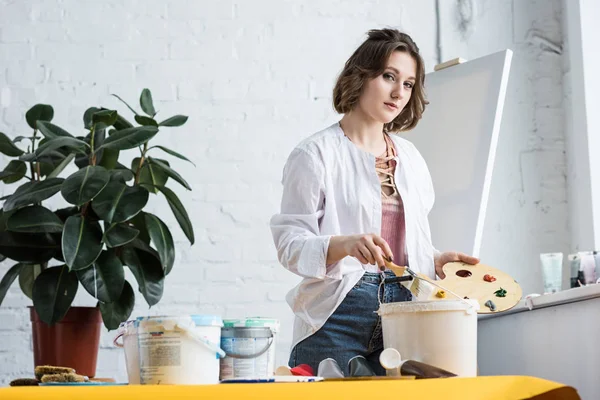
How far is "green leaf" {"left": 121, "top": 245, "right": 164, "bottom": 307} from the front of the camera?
8.39 ft

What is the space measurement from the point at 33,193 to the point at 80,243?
21cm

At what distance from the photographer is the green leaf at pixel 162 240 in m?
2.55

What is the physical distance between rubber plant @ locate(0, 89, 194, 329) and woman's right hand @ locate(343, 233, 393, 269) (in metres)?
1.24

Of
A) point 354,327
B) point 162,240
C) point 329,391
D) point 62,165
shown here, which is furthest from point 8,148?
point 329,391

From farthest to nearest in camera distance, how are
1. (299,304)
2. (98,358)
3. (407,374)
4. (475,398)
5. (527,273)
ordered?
(527,273) < (98,358) < (299,304) < (407,374) < (475,398)

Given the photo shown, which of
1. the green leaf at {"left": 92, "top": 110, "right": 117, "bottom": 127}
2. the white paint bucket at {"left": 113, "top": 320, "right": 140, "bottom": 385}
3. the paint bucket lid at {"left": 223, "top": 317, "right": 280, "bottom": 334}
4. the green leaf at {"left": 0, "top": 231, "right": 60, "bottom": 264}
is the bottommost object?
the white paint bucket at {"left": 113, "top": 320, "right": 140, "bottom": 385}

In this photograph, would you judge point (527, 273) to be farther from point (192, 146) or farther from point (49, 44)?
point (49, 44)

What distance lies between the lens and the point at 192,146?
9.88ft

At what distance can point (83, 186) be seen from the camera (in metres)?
2.38

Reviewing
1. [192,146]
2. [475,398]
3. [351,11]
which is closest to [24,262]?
[192,146]

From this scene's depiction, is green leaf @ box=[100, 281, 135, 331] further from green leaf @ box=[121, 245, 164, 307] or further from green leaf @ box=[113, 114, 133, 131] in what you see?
green leaf @ box=[113, 114, 133, 131]

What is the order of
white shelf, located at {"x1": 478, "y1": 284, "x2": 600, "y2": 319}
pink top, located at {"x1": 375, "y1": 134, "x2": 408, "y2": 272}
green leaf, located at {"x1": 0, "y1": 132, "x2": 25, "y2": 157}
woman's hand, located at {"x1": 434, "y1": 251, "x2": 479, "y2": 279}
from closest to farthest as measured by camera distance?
white shelf, located at {"x1": 478, "y1": 284, "x2": 600, "y2": 319}
woman's hand, located at {"x1": 434, "y1": 251, "x2": 479, "y2": 279}
pink top, located at {"x1": 375, "y1": 134, "x2": 408, "y2": 272}
green leaf, located at {"x1": 0, "y1": 132, "x2": 25, "y2": 157}

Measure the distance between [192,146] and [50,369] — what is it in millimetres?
1955

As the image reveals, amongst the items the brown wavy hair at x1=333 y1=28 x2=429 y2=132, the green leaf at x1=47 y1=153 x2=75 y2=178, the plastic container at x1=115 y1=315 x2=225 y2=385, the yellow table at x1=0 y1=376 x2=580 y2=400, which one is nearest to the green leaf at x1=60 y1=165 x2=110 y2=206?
the green leaf at x1=47 y1=153 x2=75 y2=178
